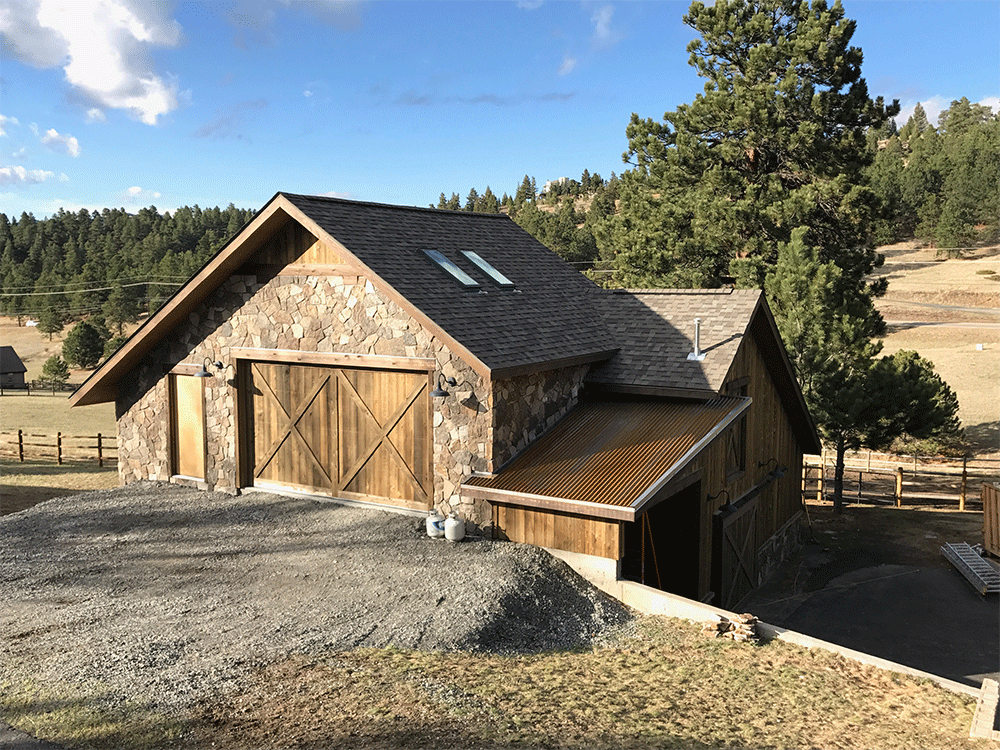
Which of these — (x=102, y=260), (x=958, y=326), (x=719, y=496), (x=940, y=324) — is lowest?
(x=719, y=496)

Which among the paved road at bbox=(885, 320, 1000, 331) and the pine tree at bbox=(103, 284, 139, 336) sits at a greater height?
the pine tree at bbox=(103, 284, 139, 336)

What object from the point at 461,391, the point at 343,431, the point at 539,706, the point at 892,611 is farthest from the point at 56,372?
the point at 539,706

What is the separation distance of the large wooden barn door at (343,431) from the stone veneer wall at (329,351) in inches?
17.2

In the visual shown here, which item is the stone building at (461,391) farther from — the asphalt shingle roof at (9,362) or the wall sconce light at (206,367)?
the asphalt shingle roof at (9,362)

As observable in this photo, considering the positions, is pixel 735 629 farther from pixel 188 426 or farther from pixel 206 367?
pixel 188 426

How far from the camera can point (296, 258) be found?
13938 millimetres

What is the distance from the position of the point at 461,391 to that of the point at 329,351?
2.74 m

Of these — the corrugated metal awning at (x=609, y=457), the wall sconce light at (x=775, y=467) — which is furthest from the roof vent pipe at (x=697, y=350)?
the wall sconce light at (x=775, y=467)

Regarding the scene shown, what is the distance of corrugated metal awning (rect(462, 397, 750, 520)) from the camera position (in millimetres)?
10984

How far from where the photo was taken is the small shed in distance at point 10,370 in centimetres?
6278

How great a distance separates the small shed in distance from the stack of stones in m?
66.1

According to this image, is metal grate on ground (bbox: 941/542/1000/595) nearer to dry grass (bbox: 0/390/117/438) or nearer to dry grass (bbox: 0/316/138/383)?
dry grass (bbox: 0/390/117/438)

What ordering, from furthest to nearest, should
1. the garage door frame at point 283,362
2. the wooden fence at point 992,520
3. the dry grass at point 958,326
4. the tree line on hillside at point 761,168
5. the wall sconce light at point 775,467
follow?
1. the dry grass at point 958,326
2. the tree line on hillside at point 761,168
3. the wooden fence at point 992,520
4. the wall sconce light at point 775,467
5. the garage door frame at point 283,362

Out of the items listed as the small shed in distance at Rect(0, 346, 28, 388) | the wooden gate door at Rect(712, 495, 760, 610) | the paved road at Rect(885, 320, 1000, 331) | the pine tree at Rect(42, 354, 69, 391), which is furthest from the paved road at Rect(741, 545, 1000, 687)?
the small shed in distance at Rect(0, 346, 28, 388)
